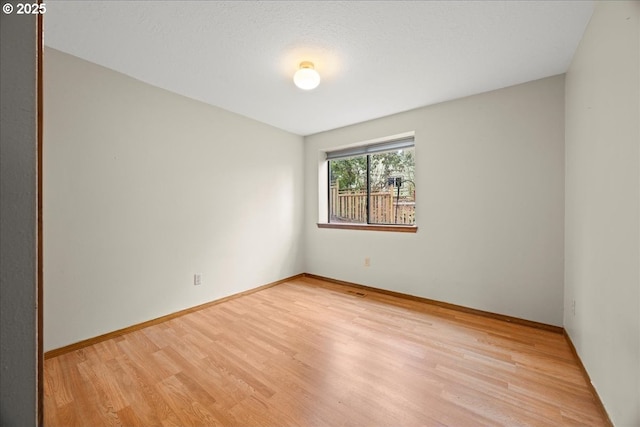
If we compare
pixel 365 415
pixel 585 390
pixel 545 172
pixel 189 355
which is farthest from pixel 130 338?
pixel 545 172

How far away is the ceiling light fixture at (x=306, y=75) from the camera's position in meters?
1.99

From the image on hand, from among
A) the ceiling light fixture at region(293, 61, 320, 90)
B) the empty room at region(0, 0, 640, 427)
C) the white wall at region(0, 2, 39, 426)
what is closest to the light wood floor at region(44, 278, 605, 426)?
the empty room at region(0, 0, 640, 427)

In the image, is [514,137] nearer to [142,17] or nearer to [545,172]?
[545,172]

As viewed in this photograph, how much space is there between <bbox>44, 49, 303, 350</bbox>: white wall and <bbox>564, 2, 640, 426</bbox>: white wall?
3072 mm

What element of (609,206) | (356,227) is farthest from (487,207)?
(356,227)

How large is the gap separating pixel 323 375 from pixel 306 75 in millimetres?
2203

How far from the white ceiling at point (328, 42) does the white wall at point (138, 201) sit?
0.29 metres

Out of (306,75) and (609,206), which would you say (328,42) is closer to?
(306,75)

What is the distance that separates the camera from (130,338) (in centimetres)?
208

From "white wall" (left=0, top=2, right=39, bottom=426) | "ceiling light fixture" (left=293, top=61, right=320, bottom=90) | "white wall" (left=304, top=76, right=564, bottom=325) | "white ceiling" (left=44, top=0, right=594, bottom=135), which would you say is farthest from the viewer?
"white wall" (left=304, top=76, right=564, bottom=325)

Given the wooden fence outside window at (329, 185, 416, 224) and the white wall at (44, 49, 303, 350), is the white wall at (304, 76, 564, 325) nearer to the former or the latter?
the wooden fence outside window at (329, 185, 416, 224)

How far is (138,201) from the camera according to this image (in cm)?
227

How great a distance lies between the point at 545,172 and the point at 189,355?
3.30 meters

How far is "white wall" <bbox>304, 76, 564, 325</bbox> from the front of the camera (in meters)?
2.19
